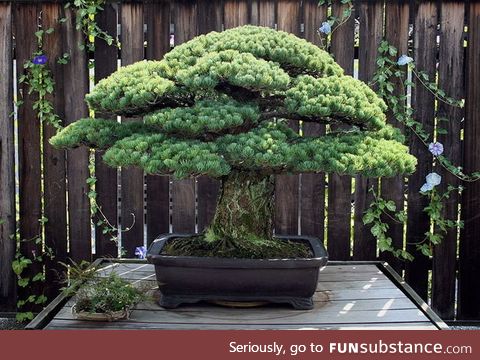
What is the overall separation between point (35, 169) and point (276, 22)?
1.36 meters

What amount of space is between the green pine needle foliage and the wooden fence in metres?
0.94

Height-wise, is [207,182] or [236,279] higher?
[207,182]

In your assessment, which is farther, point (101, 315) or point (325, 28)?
point (325, 28)

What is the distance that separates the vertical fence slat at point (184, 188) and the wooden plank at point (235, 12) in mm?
149

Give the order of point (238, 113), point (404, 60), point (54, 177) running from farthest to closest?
point (54, 177) → point (404, 60) → point (238, 113)

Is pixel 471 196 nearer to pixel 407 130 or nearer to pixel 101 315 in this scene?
pixel 407 130

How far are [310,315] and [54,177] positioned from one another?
1662 millimetres

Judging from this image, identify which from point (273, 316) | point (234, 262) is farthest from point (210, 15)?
point (273, 316)

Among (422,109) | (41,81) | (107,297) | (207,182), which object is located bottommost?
(107,297)

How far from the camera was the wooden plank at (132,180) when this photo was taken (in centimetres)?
333

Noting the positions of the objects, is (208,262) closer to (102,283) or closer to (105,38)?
(102,283)

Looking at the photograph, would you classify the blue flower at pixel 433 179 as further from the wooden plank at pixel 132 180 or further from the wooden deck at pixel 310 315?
the wooden plank at pixel 132 180

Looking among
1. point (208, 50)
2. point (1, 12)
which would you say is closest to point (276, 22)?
point (208, 50)

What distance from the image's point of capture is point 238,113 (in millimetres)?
2152
